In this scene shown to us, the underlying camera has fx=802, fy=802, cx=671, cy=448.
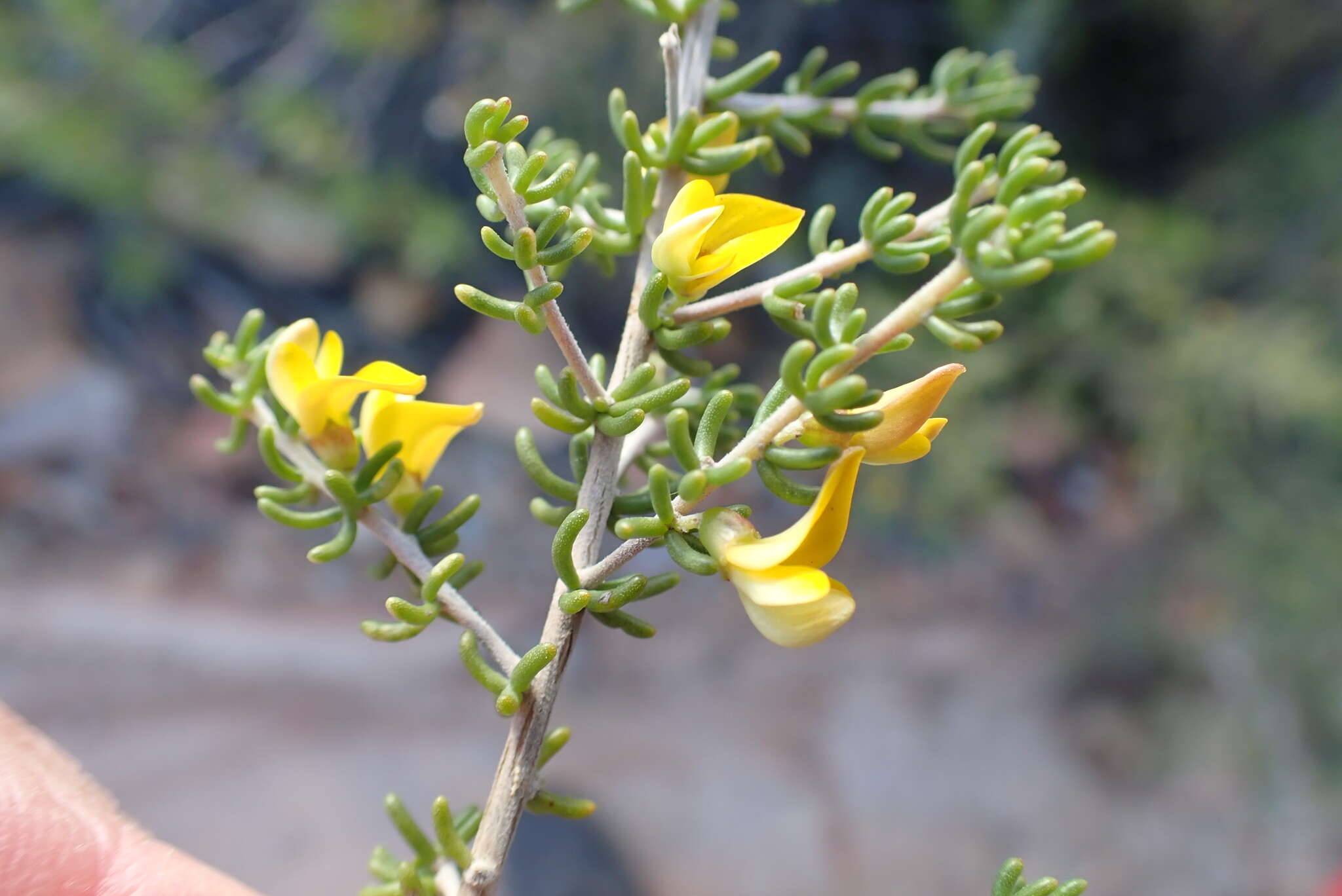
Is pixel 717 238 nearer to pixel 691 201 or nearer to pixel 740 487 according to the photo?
pixel 691 201

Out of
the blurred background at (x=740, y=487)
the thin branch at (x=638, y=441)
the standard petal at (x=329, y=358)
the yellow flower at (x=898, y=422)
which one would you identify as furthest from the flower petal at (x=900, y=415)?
the blurred background at (x=740, y=487)

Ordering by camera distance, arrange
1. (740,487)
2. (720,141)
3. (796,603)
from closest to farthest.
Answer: (796,603) → (720,141) → (740,487)

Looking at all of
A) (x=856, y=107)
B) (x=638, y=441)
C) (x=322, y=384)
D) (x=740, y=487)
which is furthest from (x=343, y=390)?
(x=740, y=487)

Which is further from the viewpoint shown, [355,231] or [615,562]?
[355,231]

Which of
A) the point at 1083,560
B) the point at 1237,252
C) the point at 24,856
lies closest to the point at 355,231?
the point at 24,856

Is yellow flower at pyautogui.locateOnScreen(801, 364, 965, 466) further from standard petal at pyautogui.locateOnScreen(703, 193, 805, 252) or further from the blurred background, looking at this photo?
the blurred background

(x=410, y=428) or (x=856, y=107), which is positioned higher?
(x=856, y=107)

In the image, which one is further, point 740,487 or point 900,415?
point 740,487

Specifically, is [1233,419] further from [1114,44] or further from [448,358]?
[448,358]
